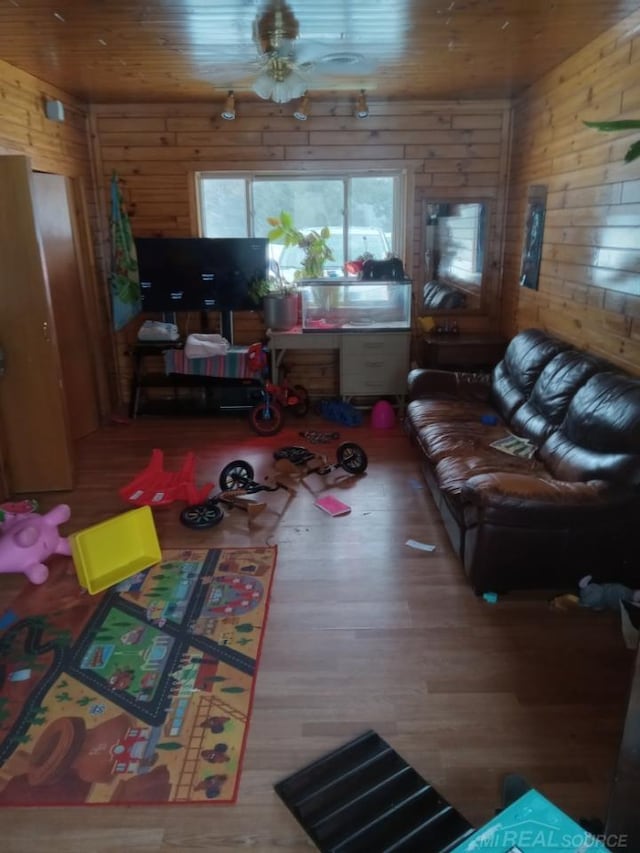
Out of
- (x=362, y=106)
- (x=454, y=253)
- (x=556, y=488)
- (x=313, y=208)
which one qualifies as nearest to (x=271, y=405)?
(x=313, y=208)

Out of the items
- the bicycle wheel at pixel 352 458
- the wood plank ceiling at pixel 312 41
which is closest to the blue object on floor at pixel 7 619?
the bicycle wheel at pixel 352 458

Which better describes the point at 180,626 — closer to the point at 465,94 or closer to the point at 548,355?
the point at 548,355

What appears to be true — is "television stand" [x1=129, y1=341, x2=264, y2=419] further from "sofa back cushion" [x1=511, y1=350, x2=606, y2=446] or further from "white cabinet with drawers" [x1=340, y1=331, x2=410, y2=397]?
"sofa back cushion" [x1=511, y1=350, x2=606, y2=446]

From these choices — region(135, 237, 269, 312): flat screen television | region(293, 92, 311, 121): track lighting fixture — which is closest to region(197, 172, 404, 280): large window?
region(135, 237, 269, 312): flat screen television

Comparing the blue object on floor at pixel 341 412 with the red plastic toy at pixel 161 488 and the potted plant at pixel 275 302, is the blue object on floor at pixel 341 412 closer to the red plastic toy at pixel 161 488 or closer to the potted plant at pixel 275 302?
the potted plant at pixel 275 302

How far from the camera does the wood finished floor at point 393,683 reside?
175 centimetres

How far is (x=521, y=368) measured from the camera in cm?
392

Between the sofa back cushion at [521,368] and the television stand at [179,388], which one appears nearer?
the sofa back cushion at [521,368]

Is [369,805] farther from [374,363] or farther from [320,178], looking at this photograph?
[320,178]

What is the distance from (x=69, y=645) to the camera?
2.47 metres

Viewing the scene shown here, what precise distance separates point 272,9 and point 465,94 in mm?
2457

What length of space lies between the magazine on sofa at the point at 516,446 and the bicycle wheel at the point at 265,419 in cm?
195

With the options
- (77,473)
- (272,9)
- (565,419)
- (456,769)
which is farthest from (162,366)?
(456,769)

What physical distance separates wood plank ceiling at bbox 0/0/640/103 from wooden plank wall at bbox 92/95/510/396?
39cm
